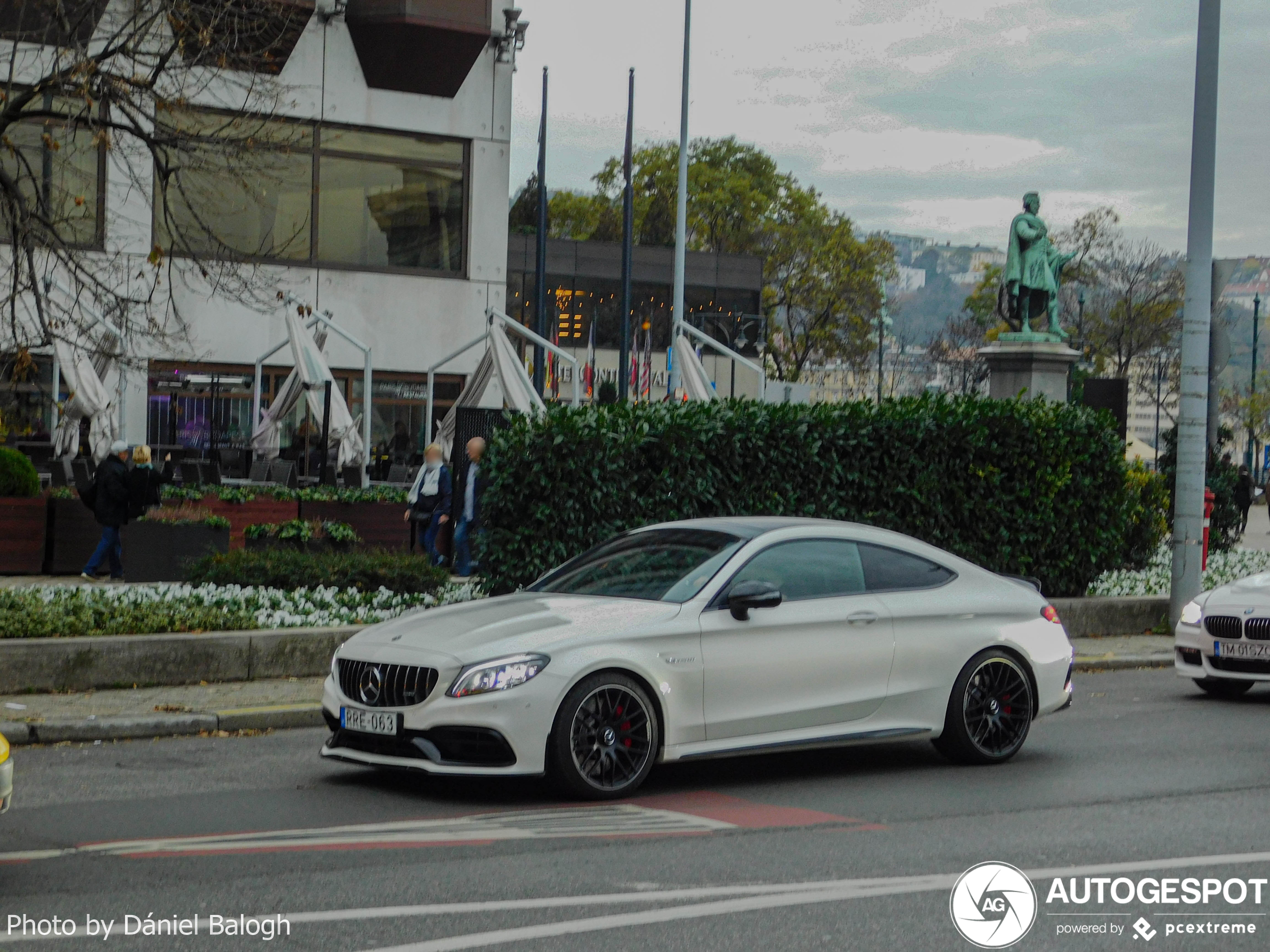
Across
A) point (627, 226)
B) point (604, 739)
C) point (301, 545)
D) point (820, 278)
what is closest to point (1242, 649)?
point (604, 739)

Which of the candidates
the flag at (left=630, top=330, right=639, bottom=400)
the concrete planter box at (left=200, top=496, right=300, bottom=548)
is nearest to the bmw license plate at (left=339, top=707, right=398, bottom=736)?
the concrete planter box at (left=200, top=496, right=300, bottom=548)

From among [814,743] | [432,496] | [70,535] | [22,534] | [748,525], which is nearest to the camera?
[814,743]

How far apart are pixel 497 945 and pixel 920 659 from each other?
14.6ft

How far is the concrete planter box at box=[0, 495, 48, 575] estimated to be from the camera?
18141 millimetres

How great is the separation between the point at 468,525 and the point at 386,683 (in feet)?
30.2

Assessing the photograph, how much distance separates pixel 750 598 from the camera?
8.62m

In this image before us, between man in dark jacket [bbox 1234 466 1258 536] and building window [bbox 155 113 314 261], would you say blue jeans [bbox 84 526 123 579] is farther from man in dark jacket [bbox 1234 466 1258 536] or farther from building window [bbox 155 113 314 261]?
man in dark jacket [bbox 1234 466 1258 536]

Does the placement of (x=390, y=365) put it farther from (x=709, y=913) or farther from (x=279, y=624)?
(x=709, y=913)

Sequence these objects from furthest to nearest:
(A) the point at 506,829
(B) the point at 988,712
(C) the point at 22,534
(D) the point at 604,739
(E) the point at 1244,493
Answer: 1. (E) the point at 1244,493
2. (C) the point at 22,534
3. (B) the point at 988,712
4. (D) the point at 604,739
5. (A) the point at 506,829

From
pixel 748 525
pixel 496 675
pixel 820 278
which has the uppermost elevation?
pixel 820 278

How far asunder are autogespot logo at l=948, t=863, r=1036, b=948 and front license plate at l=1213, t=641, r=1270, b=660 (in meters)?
6.45

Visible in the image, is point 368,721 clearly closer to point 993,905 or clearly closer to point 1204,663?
point 993,905

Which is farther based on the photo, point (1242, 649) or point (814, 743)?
point (1242, 649)

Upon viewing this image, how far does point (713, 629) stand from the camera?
858cm
